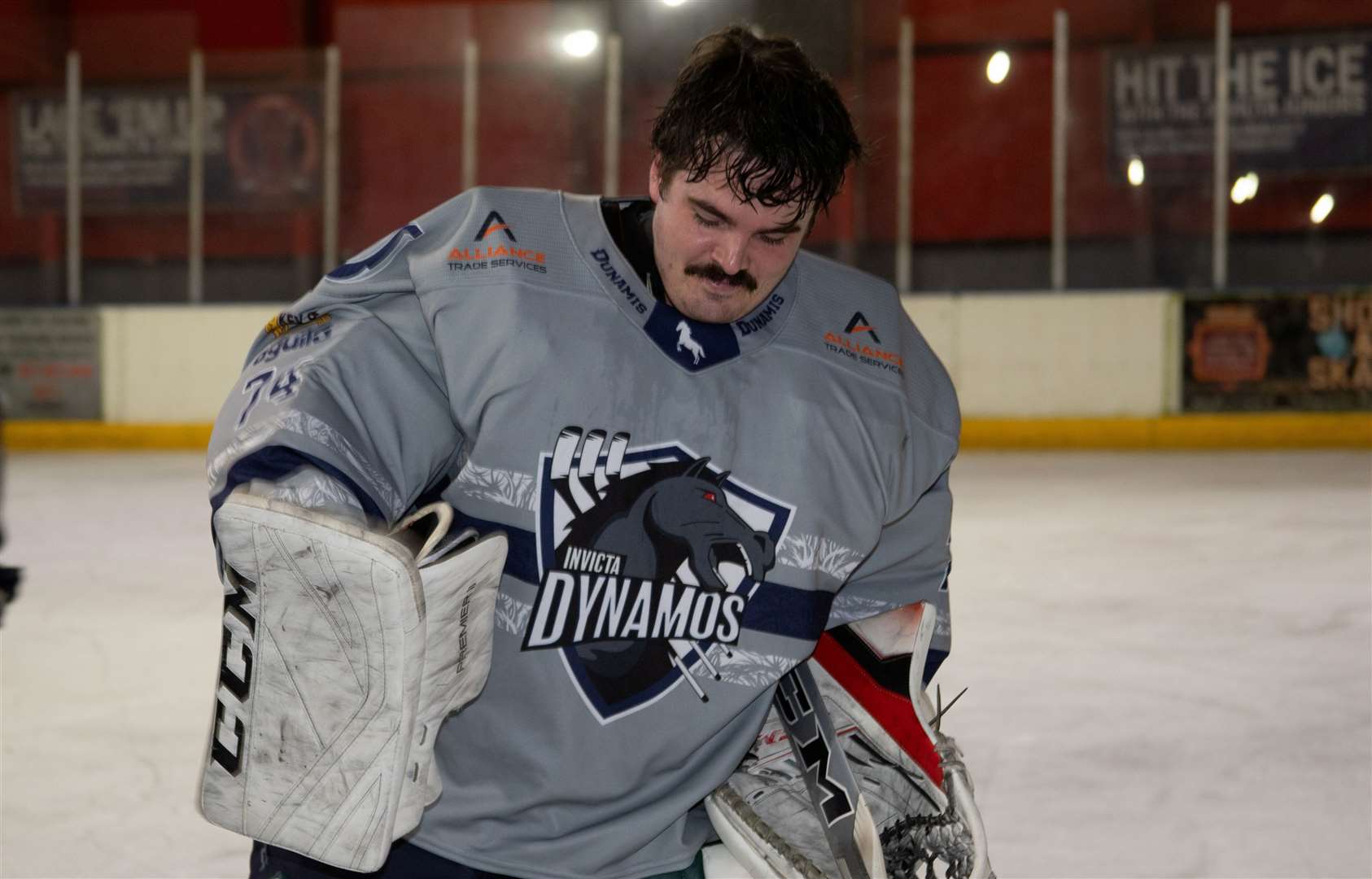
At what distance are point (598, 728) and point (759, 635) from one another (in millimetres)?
165

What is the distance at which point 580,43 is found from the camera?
25.2 ft

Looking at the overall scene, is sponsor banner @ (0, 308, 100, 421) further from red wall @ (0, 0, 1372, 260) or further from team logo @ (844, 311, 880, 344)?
team logo @ (844, 311, 880, 344)

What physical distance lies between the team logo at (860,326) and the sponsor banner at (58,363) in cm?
703

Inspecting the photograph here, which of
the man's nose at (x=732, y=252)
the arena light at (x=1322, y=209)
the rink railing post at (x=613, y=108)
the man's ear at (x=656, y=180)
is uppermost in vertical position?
the rink railing post at (x=613, y=108)

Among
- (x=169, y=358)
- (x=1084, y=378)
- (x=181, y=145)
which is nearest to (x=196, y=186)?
(x=181, y=145)

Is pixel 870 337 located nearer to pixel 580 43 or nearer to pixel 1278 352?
pixel 1278 352

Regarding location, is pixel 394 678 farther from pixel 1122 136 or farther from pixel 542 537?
pixel 1122 136

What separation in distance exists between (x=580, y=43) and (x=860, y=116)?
159 centimetres

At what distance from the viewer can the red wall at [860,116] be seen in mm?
7270

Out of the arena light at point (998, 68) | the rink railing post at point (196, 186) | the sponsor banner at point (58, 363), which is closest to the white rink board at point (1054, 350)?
the arena light at point (998, 68)

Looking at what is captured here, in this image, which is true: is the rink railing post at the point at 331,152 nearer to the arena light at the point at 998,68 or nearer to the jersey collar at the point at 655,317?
the arena light at the point at 998,68

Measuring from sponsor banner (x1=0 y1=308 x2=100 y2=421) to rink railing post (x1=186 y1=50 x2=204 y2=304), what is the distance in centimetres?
54

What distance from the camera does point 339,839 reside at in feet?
3.44

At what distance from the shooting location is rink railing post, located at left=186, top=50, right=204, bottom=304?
25.1 ft
